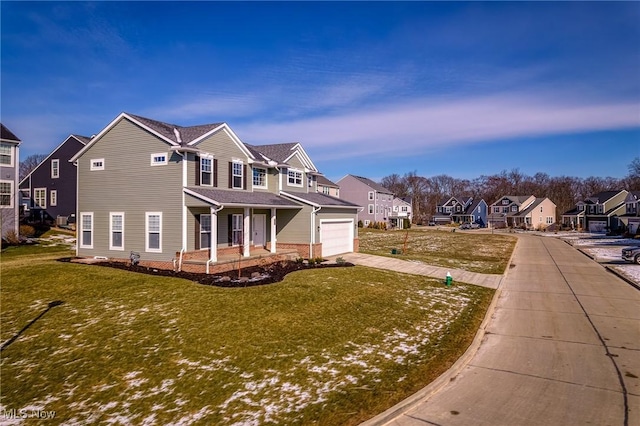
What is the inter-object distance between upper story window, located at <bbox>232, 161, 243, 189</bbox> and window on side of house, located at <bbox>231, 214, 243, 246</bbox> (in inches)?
73.2

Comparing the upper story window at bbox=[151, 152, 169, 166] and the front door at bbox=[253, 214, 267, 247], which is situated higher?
the upper story window at bbox=[151, 152, 169, 166]

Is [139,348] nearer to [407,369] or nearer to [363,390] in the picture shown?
[363,390]

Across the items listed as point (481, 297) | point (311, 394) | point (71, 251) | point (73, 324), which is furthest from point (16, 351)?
point (71, 251)

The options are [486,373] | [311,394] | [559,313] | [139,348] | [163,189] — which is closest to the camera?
[311,394]

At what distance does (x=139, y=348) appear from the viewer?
945 centimetres

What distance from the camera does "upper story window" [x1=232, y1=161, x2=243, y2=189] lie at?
2243cm

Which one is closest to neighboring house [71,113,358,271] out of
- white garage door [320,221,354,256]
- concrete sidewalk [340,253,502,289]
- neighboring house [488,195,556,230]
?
white garage door [320,221,354,256]

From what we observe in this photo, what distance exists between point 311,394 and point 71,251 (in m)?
24.7

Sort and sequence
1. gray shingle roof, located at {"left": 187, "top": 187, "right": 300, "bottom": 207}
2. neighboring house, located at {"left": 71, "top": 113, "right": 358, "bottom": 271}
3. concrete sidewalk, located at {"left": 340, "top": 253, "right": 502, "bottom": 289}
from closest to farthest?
neighboring house, located at {"left": 71, "top": 113, "right": 358, "bottom": 271} < gray shingle roof, located at {"left": 187, "top": 187, "right": 300, "bottom": 207} < concrete sidewalk, located at {"left": 340, "top": 253, "right": 502, "bottom": 289}

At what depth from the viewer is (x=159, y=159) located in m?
19.3

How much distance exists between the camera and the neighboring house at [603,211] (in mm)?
65250

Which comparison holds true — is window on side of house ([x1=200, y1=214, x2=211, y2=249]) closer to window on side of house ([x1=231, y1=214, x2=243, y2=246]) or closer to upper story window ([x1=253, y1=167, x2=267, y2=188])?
window on side of house ([x1=231, y1=214, x2=243, y2=246])

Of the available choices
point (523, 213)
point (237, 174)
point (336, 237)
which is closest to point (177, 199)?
point (237, 174)

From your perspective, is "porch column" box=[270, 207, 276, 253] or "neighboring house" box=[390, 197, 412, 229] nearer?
"porch column" box=[270, 207, 276, 253]
